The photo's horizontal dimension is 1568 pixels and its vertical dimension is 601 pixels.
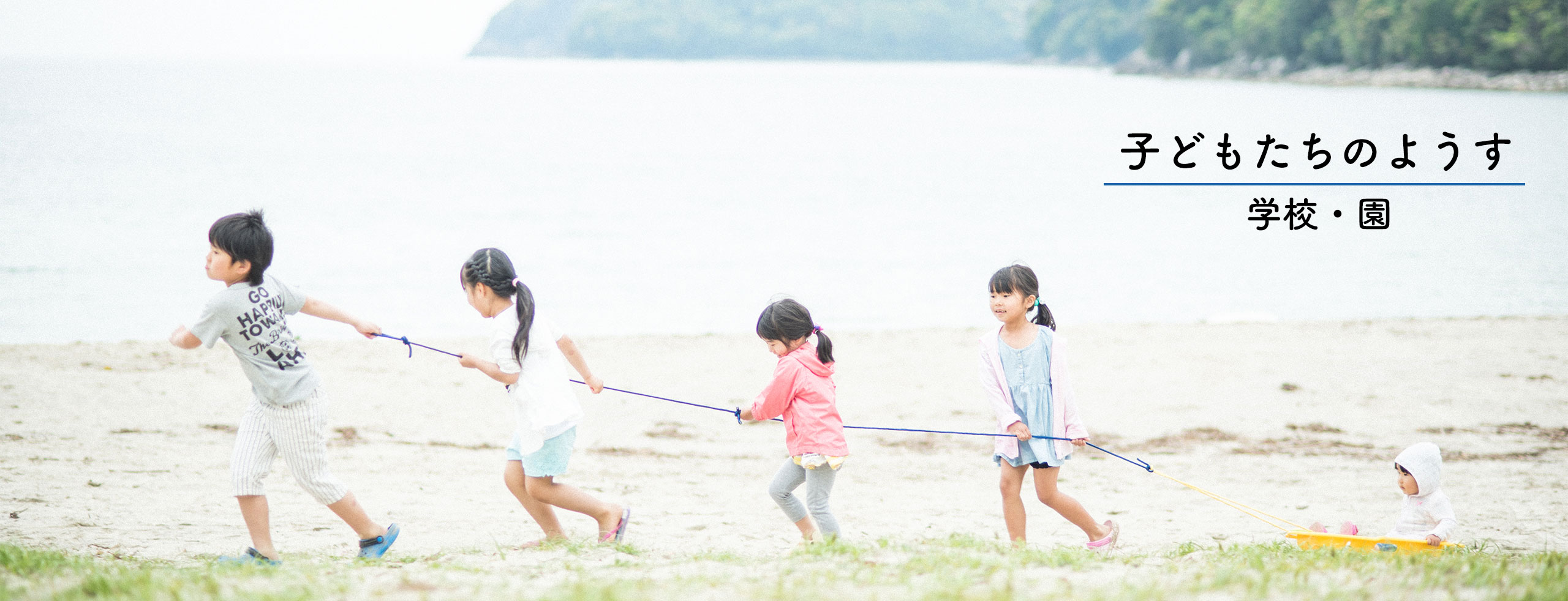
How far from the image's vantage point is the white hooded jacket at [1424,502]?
15.8 feet

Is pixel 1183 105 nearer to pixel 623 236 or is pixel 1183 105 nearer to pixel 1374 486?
pixel 623 236

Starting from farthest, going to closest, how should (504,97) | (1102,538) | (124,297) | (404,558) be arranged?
(504,97), (124,297), (1102,538), (404,558)

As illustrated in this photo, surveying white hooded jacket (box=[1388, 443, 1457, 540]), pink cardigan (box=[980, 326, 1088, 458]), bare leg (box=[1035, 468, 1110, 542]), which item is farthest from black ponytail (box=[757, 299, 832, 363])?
white hooded jacket (box=[1388, 443, 1457, 540])

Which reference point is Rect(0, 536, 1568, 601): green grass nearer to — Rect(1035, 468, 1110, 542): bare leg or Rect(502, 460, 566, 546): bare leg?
Rect(502, 460, 566, 546): bare leg

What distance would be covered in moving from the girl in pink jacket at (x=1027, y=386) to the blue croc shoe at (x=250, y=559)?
9.97ft

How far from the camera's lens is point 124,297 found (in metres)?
17.6

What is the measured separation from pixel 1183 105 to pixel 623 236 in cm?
6849

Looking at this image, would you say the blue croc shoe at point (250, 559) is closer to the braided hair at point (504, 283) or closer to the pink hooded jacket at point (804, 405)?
the braided hair at point (504, 283)

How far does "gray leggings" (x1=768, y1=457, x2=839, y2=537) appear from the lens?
484 cm

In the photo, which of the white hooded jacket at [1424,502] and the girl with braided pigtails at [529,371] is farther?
the white hooded jacket at [1424,502]

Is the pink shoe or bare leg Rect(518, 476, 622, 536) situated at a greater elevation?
bare leg Rect(518, 476, 622, 536)

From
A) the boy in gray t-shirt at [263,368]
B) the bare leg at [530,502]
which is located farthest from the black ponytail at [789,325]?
the boy in gray t-shirt at [263,368]

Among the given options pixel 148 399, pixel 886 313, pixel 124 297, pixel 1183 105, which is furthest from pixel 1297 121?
pixel 148 399

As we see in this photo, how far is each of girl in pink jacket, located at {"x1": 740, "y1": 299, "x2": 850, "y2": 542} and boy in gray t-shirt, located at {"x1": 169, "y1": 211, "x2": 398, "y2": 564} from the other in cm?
174
